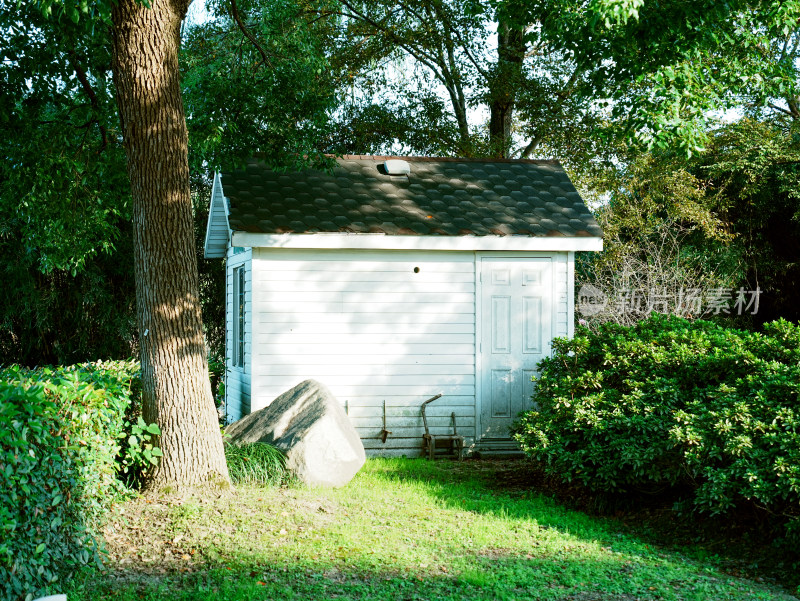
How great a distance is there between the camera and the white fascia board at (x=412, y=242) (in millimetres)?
9570

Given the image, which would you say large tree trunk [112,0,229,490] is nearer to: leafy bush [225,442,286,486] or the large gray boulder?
leafy bush [225,442,286,486]

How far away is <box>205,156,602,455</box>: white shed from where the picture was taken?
9.81 metres

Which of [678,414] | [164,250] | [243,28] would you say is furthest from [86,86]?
[678,414]

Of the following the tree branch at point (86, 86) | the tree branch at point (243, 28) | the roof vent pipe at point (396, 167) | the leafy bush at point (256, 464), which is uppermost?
the tree branch at point (243, 28)

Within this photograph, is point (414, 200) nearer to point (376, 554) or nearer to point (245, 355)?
point (245, 355)

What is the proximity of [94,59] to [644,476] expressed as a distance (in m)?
7.56

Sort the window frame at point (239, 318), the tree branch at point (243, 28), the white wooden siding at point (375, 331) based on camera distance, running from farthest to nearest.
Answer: the window frame at point (239, 318), the white wooden siding at point (375, 331), the tree branch at point (243, 28)

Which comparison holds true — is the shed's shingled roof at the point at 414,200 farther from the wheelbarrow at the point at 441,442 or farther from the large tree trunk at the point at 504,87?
the large tree trunk at the point at 504,87

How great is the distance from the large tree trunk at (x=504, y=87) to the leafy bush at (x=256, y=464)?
38.7ft

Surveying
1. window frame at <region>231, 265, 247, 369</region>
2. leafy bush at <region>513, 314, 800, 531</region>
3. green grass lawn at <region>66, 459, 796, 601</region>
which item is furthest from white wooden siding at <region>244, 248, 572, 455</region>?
green grass lawn at <region>66, 459, 796, 601</region>

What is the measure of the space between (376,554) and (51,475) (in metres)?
2.26

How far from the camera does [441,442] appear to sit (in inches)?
396

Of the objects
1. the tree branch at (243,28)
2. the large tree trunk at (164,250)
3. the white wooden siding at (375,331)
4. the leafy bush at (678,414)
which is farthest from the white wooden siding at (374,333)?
the large tree trunk at (164,250)

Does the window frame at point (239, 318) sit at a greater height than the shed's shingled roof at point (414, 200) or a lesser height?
lesser
